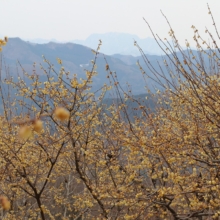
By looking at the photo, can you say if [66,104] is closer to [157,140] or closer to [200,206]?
[157,140]

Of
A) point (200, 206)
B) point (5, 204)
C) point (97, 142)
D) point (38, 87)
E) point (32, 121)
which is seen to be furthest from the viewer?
point (97, 142)

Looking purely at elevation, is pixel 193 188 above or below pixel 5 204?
below

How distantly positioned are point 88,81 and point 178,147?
327cm

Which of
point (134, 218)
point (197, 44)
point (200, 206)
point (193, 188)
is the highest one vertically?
point (197, 44)

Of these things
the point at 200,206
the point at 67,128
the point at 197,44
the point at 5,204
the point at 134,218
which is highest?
the point at 197,44

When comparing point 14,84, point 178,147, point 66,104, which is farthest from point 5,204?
point 14,84

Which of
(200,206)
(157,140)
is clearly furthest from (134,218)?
(157,140)

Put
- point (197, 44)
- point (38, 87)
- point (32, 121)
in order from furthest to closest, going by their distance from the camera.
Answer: point (38, 87) < point (197, 44) < point (32, 121)

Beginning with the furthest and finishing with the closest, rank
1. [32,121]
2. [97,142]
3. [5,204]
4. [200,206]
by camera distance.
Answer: [97,142] → [200,206] → [5,204] → [32,121]

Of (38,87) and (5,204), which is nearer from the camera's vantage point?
(5,204)

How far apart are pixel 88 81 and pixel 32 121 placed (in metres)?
5.70

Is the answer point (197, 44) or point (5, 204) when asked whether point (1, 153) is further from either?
point (5, 204)

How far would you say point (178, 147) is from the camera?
415 cm

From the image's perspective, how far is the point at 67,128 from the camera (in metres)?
6.75
